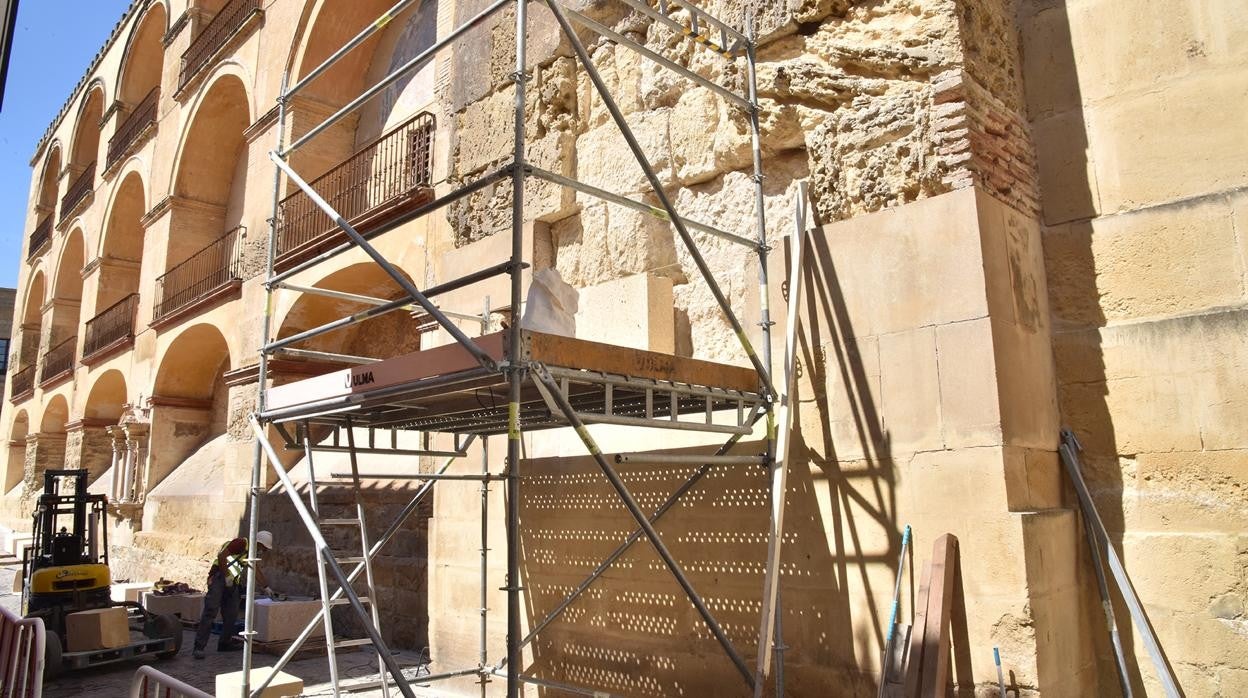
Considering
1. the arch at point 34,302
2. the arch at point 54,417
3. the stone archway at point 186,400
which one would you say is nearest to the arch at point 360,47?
the stone archway at point 186,400

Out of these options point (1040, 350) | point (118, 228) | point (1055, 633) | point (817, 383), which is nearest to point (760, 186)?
point (817, 383)

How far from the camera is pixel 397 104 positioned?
11.7 meters

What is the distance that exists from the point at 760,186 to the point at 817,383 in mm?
1040

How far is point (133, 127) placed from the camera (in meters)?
19.3

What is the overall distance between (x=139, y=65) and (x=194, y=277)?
841cm

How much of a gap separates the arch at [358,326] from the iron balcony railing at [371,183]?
2.09 feet

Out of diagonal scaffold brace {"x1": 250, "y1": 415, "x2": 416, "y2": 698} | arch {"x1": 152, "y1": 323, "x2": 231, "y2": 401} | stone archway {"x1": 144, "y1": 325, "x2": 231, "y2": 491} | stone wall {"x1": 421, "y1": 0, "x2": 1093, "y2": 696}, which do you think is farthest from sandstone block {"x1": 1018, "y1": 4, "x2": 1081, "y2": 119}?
stone archway {"x1": 144, "y1": 325, "x2": 231, "y2": 491}

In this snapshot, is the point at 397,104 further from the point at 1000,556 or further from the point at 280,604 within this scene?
the point at 1000,556

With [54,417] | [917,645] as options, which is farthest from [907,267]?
[54,417]

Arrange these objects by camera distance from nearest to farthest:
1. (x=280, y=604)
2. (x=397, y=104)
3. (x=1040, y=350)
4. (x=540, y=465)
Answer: (x=1040, y=350) → (x=540, y=465) → (x=280, y=604) → (x=397, y=104)

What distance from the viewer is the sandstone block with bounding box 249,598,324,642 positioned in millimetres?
8477

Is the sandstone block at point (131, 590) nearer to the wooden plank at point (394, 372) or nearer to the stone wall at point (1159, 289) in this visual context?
the wooden plank at point (394, 372)

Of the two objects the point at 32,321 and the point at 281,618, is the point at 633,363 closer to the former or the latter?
the point at 281,618

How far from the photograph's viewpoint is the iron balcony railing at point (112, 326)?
17.2 metres
